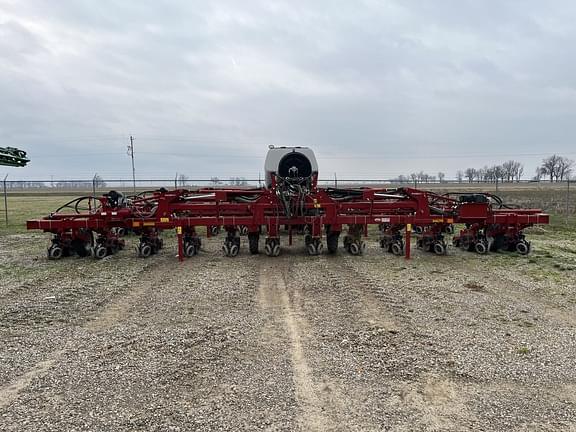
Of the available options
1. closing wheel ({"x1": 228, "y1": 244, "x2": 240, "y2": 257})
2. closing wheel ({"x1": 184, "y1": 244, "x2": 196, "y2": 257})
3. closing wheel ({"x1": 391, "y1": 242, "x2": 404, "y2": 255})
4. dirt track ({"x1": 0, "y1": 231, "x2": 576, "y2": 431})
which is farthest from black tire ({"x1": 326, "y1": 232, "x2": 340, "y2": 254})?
closing wheel ({"x1": 184, "y1": 244, "x2": 196, "y2": 257})

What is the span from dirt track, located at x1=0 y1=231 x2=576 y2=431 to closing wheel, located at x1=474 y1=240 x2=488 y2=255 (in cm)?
199

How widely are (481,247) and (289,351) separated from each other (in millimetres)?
6974

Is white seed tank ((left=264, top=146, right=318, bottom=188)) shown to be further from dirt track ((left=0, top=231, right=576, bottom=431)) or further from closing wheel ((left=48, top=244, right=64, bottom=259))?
closing wheel ((left=48, top=244, right=64, bottom=259))

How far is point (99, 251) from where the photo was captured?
9.42 meters

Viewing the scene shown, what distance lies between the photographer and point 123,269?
8266mm

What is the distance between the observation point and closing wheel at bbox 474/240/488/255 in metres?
9.66

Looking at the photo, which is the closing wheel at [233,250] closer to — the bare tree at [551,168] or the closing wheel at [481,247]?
the closing wheel at [481,247]

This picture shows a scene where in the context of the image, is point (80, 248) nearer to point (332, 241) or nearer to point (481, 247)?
point (332, 241)

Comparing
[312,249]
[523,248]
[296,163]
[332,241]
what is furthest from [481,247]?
[296,163]

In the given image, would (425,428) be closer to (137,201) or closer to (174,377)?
(174,377)

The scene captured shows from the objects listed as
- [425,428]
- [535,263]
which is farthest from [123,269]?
[535,263]

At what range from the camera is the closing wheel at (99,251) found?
938 centimetres

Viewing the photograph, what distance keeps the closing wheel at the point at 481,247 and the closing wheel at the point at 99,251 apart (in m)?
8.16

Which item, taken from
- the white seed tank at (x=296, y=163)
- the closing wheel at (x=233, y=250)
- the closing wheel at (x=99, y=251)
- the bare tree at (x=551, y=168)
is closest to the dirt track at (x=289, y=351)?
the closing wheel at (x=99, y=251)
